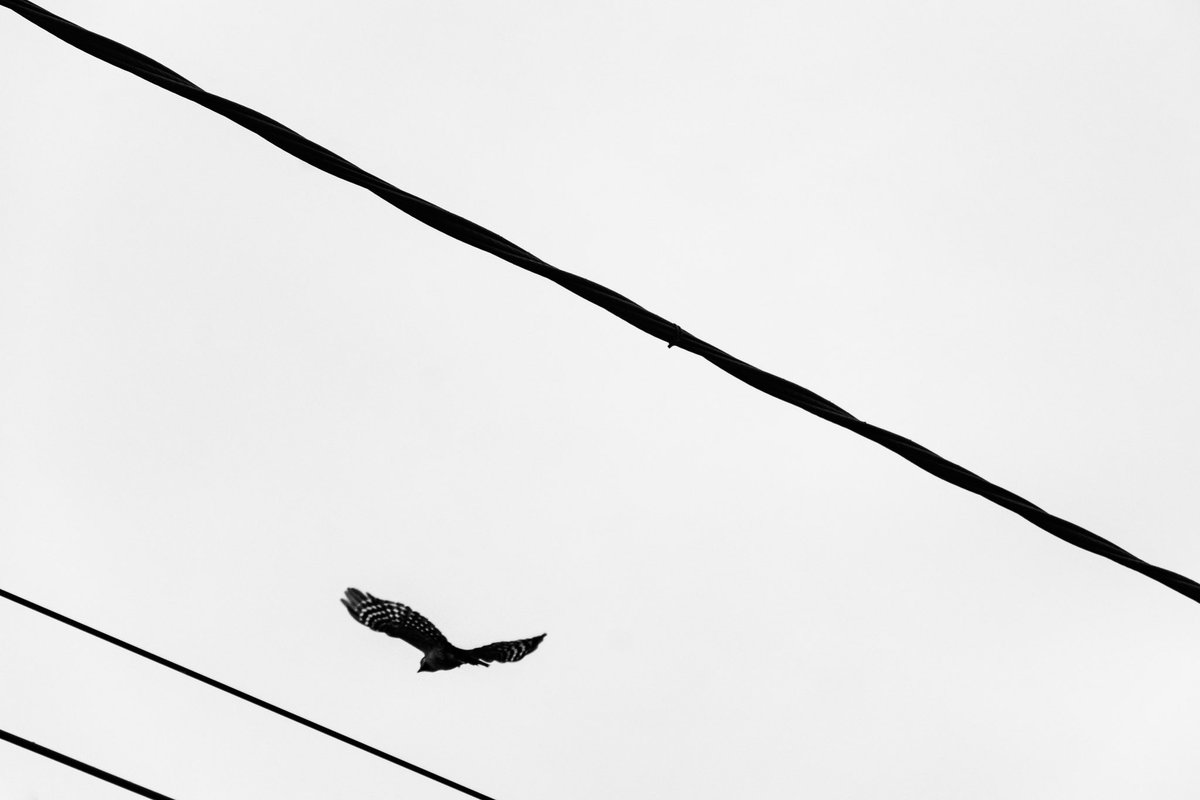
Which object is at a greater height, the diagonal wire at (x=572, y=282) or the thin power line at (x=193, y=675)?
the diagonal wire at (x=572, y=282)

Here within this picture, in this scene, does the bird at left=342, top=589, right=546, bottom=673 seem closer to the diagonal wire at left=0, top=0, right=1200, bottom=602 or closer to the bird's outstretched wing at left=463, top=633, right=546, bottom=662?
the bird's outstretched wing at left=463, top=633, right=546, bottom=662

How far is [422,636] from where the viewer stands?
516 inches

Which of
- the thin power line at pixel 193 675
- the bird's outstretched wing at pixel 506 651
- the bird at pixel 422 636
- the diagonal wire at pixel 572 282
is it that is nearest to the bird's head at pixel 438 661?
the bird at pixel 422 636

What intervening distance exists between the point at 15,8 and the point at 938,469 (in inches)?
102

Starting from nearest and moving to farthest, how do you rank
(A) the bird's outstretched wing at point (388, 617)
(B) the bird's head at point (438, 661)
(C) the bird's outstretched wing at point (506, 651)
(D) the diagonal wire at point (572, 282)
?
(D) the diagonal wire at point (572, 282)
(A) the bird's outstretched wing at point (388, 617)
(C) the bird's outstretched wing at point (506, 651)
(B) the bird's head at point (438, 661)

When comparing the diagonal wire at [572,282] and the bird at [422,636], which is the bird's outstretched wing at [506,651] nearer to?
the bird at [422,636]

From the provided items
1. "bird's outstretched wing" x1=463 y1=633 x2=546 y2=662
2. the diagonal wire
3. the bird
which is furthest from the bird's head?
the diagonal wire

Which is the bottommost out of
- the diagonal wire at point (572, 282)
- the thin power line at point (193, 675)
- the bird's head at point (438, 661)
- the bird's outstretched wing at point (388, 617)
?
the bird's head at point (438, 661)

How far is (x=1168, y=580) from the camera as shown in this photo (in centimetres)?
369

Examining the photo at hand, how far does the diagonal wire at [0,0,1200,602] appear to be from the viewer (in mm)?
3312

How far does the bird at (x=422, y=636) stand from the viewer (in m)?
12.3

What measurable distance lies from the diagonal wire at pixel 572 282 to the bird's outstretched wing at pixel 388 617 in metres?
8.80

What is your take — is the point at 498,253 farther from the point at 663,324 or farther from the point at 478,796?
the point at 478,796

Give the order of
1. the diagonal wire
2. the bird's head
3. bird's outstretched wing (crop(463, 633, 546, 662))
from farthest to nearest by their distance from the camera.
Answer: the bird's head, bird's outstretched wing (crop(463, 633, 546, 662)), the diagonal wire
